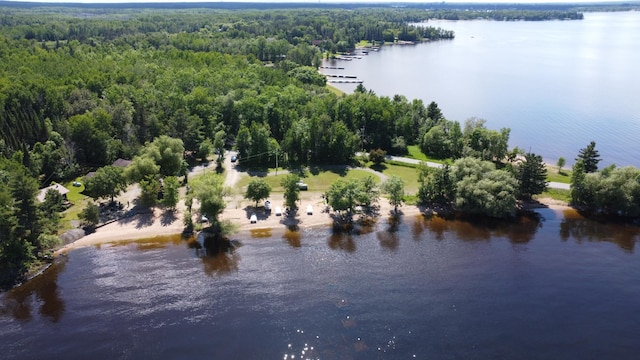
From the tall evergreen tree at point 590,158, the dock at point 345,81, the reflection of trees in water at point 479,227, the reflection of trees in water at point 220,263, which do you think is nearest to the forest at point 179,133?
the reflection of trees in water at point 479,227

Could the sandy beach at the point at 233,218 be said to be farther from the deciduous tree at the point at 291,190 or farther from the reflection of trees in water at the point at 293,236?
the deciduous tree at the point at 291,190

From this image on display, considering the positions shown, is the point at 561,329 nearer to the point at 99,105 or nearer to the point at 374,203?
the point at 374,203

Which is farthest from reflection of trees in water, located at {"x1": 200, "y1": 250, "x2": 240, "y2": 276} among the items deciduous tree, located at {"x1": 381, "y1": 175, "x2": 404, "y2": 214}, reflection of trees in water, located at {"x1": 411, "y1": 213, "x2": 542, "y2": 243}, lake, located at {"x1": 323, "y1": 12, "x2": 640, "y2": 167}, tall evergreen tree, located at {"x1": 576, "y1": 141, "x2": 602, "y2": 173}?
lake, located at {"x1": 323, "y1": 12, "x2": 640, "y2": 167}

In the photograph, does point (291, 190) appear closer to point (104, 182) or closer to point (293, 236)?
point (293, 236)

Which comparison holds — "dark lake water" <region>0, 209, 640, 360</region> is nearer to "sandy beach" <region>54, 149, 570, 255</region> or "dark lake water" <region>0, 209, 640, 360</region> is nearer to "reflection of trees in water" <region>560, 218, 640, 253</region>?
"reflection of trees in water" <region>560, 218, 640, 253</region>

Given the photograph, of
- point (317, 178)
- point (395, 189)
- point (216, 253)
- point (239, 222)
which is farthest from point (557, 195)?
point (216, 253)
